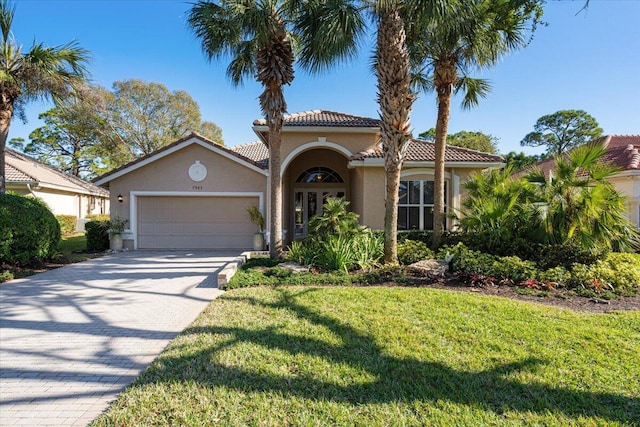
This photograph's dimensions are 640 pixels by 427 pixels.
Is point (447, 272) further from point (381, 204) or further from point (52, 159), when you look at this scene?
point (52, 159)

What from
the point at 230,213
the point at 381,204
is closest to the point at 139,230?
the point at 230,213

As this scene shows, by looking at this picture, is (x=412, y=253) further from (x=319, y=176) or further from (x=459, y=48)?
(x=319, y=176)

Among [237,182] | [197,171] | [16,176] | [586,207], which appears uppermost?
[16,176]

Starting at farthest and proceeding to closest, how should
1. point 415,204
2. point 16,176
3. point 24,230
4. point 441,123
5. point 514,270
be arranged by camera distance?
point 16,176, point 415,204, point 441,123, point 24,230, point 514,270

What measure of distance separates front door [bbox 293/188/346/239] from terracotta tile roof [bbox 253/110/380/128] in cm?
423

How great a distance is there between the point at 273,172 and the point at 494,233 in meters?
7.25

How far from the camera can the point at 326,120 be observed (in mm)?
14938

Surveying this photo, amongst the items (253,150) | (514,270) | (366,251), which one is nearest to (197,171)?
(253,150)

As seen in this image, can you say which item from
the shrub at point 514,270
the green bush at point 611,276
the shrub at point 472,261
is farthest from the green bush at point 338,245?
the green bush at point 611,276

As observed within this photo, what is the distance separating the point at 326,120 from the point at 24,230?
1195 cm

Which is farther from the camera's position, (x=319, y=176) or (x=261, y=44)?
(x=319, y=176)

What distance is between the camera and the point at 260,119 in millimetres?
14414

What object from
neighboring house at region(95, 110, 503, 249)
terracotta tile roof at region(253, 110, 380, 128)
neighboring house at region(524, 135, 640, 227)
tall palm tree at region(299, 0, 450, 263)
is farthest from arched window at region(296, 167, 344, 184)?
neighboring house at region(524, 135, 640, 227)

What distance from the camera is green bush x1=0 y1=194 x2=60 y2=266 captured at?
9.94 m
